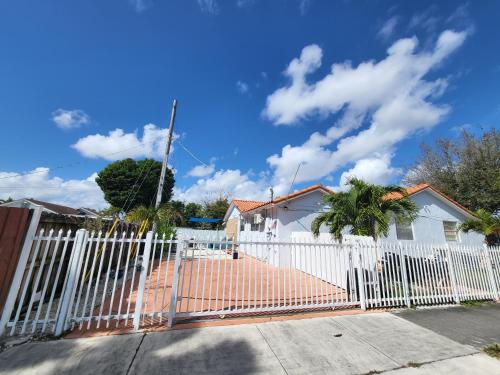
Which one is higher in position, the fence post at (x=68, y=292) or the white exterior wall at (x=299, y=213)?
the white exterior wall at (x=299, y=213)

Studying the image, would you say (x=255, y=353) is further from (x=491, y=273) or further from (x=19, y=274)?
(x=491, y=273)

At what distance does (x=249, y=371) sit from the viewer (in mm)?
3174

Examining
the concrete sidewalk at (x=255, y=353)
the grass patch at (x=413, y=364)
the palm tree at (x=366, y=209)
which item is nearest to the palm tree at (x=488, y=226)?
the palm tree at (x=366, y=209)

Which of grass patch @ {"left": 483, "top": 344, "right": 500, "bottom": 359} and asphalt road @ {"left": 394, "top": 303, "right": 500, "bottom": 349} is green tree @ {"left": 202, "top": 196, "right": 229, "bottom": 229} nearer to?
asphalt road @ {"left": 394, "top": 303, "right": 500, "bottom": 349}

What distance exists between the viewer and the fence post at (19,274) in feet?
12.4

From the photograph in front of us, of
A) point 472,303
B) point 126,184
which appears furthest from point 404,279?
point 126,184

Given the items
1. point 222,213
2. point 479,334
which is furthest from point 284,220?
point 222,213

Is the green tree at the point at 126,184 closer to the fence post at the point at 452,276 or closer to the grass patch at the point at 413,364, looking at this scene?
the fence post at the point at 452,276

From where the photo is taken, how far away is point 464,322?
5227 mm

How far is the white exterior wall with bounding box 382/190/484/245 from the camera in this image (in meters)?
13.6

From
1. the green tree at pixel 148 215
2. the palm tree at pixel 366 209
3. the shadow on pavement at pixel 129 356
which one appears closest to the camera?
the shadow on pavement at pixel 129 356

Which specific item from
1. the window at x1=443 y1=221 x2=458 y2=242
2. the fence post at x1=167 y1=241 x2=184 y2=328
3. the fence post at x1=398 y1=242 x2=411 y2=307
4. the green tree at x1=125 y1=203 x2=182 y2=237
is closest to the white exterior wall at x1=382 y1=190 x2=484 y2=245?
the window at x1=443 y1=221 x2=458 y2=242

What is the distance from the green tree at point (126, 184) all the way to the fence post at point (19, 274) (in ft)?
92.7

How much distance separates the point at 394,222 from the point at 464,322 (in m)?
7.69
